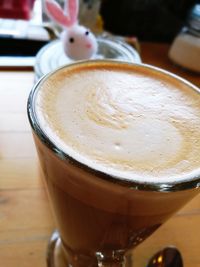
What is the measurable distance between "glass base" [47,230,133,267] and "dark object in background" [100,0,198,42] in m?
0.81

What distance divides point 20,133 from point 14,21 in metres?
0.56

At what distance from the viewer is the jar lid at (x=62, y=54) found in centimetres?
71

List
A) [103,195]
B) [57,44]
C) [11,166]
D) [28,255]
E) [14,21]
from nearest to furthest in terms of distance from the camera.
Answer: [103,195] < [28,255] < [11,166] < [57,44] < [14,21]

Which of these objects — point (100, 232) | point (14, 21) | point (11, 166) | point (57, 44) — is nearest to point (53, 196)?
point (100, 232)

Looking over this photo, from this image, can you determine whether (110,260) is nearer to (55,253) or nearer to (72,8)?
(55,253)

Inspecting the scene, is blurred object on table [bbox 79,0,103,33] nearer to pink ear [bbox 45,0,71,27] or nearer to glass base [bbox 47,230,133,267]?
pink ear [bbox 45,0,71,27]

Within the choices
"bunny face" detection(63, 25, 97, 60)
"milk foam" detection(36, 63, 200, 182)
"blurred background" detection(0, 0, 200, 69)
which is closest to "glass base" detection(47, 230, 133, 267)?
"milk foam" detection(36, 63, 200, 182)

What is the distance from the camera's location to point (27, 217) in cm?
53

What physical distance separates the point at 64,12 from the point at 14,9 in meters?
0.42

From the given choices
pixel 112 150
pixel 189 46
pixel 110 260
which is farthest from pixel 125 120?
pixel 189 46

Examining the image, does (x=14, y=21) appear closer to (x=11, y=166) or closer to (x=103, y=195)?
(x=11, y=166)

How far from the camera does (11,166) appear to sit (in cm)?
60

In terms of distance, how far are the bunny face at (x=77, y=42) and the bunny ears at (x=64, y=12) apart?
18 mm

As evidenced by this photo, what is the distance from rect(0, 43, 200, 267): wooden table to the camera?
0.50 metres
